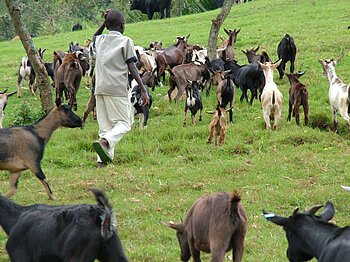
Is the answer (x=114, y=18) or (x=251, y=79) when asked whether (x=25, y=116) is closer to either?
(x=251, y=79)

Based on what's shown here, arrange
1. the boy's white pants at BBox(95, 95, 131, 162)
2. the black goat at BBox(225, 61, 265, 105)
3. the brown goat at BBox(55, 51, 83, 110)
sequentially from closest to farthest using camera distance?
the boy's white pants at BBox(95, 95, 131, 162) → the brown goat at BBox(55, 51, 83, 110) → the black goat at BBox(225, 61, 265, 105)

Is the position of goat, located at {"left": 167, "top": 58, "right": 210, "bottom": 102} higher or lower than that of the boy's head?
lower

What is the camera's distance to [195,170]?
448 inches

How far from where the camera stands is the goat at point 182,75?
17.7 metres

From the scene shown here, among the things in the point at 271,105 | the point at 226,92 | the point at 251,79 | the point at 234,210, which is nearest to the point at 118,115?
the point at 271,105

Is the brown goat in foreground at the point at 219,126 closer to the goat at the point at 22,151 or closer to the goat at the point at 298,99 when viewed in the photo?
the goat at the point at 298,99

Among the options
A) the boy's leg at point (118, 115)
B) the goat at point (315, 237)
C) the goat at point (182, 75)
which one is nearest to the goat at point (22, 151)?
the boy's leg at point (118, 115)

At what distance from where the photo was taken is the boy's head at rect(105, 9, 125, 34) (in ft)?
33.8

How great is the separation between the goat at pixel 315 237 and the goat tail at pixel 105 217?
120 centimetres

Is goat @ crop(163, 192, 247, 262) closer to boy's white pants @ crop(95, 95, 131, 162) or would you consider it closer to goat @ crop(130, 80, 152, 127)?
boy's white pants @ crop(95, 95, 131, 162)

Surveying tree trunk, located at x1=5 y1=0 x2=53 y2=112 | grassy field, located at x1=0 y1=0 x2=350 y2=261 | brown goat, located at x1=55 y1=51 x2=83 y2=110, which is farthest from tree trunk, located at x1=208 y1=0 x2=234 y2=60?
tree trunk, located at x1=5 y1=0 x2=53 y2=112

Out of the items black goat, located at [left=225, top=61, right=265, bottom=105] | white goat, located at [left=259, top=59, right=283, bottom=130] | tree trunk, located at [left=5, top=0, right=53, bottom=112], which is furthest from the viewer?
black goat, located at [left=225, top=61, right=265, bottom=105]

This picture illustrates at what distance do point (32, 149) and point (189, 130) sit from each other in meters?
4.85

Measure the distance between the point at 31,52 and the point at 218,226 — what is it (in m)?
9.68
